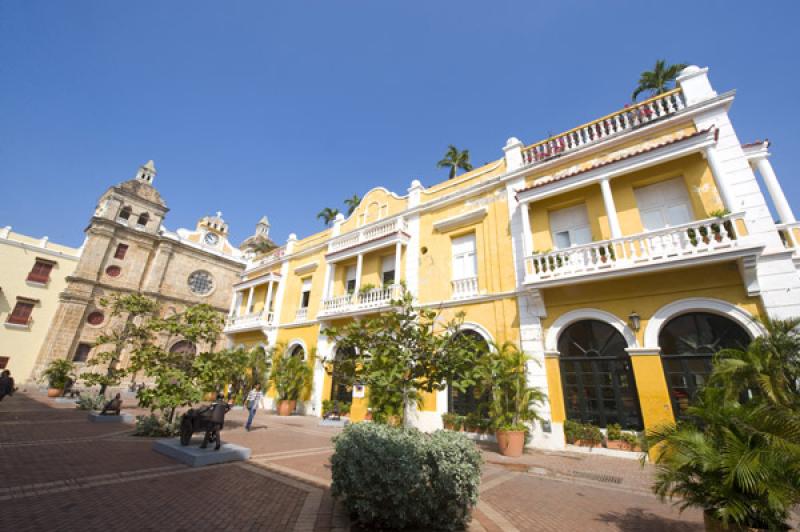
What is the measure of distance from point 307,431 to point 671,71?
85.7 ft

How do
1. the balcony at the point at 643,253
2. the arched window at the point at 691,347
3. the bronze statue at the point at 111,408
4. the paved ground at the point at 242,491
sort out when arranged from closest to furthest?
the paved ground at the point at 242,491, the balcony at the point at 643,253, the arched window at the point at 691,347, the bronze statue at the point at 111,408

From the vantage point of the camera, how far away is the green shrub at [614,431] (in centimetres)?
882

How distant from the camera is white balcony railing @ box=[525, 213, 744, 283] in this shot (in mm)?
8211

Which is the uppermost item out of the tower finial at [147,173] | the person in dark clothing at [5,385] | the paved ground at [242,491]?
the tower finial at [147,173]

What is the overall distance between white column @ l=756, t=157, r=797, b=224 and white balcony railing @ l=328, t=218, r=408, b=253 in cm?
1292

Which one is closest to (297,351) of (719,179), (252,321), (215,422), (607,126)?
(252,321)

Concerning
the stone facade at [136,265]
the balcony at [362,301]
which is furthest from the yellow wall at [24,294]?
the balcony at [362,301]

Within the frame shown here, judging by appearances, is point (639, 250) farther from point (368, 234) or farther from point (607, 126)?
point (368, 234)

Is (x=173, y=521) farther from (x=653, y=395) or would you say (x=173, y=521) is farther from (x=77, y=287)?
(x=77, y=287)

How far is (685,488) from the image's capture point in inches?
156

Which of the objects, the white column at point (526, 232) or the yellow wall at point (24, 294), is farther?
the yellow wall at point (24, 294)

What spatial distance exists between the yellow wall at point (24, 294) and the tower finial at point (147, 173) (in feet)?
33.0

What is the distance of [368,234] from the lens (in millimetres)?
17875

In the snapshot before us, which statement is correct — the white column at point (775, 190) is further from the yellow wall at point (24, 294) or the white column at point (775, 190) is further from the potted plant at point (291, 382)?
the yellow wall at point (24, 294)
